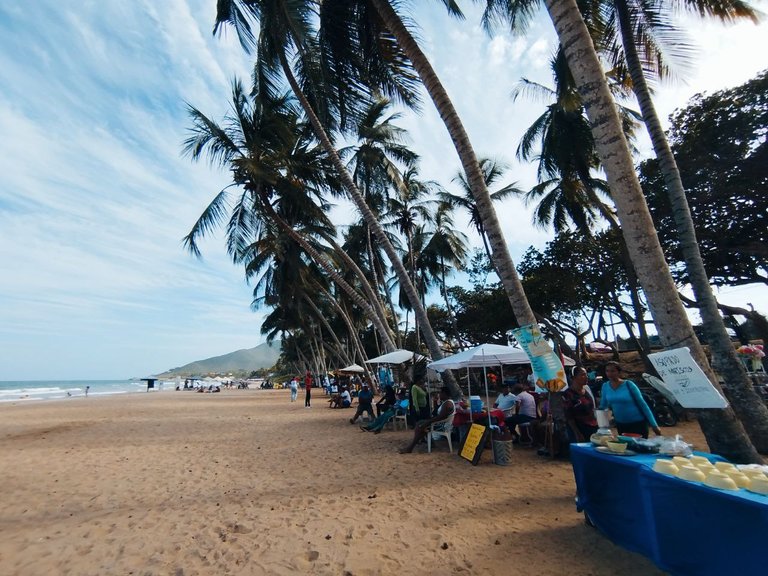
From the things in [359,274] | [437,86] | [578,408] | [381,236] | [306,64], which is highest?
[306,64]

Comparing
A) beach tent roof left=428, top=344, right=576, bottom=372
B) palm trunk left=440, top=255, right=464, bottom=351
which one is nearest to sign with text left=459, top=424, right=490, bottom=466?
beach tent roof left=428, top=344, right=576, bottom=372

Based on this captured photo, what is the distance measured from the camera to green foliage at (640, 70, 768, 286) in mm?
10920

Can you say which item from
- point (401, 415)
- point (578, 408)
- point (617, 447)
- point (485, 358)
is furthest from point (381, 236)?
point (617, 447)

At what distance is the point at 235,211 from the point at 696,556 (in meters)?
17.0

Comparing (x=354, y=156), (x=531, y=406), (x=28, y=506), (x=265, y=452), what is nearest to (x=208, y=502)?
(x=28, y=506)

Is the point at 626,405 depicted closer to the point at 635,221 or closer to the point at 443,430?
the point at 635,221

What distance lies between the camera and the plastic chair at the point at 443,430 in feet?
24.5

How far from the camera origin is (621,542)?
329cm

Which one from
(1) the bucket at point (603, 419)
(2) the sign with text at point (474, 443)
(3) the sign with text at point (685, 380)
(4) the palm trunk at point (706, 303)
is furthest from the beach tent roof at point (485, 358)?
(3) the sign with text at point (685, 380)

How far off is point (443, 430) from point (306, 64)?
30.2 feet

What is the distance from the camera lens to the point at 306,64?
9.51 meters

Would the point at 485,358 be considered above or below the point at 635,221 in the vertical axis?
below

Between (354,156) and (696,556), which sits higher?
(354,156)

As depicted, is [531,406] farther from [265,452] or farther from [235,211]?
[235,211]
